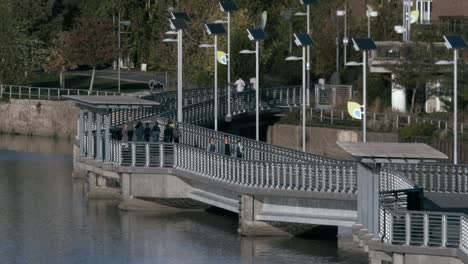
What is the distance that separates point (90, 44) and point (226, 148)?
72.7 meters

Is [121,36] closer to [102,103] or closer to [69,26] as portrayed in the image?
[69,26]

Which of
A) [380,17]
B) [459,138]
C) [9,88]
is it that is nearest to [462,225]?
[459,138]

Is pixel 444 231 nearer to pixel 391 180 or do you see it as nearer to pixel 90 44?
pixel 391 180

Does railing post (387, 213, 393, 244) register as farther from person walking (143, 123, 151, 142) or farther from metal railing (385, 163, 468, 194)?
person walking (143, 123, 151, 142)

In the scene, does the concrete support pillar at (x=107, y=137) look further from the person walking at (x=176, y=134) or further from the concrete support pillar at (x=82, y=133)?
the concrete support pillar at (x=82, y=133)

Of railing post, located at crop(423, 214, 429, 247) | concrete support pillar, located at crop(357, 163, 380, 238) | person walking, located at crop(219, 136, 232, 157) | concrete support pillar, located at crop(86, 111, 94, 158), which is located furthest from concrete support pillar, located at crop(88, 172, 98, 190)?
railing post, located at crop(423, 214, 429, 247)

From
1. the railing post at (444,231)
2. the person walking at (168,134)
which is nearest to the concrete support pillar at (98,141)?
the person walking at (168,134)

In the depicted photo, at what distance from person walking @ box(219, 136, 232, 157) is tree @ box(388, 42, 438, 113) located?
22.6m

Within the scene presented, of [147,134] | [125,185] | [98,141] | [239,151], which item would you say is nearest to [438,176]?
[239,151]

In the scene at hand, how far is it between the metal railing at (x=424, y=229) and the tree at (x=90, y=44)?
308ft

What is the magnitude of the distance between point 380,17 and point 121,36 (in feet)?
128

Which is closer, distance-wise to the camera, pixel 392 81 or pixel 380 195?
pixel 380 195

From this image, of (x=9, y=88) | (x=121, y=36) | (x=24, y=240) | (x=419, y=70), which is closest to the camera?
(x=24, y=240)

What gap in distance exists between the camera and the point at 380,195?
4488 cm
